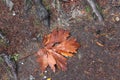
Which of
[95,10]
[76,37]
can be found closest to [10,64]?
[76,37]

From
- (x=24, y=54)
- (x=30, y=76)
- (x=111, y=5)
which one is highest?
(x=111, y=5)

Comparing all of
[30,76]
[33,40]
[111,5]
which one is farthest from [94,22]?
[30,76]

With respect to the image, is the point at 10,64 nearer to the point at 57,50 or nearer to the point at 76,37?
the point at 57,50

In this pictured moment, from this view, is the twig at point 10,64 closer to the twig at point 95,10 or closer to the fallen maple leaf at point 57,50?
the fallen maple leaf at point 57,50

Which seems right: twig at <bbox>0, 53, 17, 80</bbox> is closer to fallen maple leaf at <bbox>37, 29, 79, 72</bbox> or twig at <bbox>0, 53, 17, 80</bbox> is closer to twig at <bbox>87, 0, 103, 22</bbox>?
fallen maple leaf at <bbox>37, 29, 79, 72</bbox>

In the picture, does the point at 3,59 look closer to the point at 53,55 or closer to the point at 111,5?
the point at 53,55
